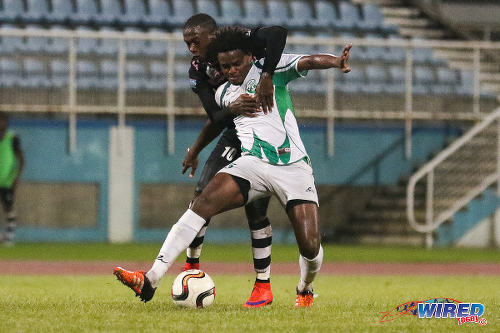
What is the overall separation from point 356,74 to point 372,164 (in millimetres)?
1702

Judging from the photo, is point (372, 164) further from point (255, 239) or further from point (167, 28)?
point (255, 239)

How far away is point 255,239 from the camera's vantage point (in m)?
7.40

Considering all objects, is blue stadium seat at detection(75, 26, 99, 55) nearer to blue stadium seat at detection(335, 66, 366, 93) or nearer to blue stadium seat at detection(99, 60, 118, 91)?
blue stadium seat at detection(99, 60, 118, 91)

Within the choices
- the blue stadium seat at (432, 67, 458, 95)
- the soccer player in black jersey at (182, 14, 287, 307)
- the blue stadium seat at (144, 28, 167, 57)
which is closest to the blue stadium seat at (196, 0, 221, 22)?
the blue stadium seat at (144, 28, 167, 57)

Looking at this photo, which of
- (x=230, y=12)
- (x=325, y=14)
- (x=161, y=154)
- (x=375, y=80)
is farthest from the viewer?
(x=325, y=14)

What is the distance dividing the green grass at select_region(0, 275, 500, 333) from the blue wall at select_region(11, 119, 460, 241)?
22.9ft

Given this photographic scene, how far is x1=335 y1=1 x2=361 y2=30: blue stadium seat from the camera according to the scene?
20375mm

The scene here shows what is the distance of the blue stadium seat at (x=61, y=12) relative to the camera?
759 inches

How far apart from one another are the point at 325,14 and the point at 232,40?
14175mm

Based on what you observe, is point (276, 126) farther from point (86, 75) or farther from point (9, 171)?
point (86, 75)

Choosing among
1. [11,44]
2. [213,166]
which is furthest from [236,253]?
[213,166]

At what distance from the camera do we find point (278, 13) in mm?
20391

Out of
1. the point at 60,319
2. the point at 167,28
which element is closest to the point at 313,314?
the point at 60,319

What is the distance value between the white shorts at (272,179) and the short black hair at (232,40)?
763 mm
